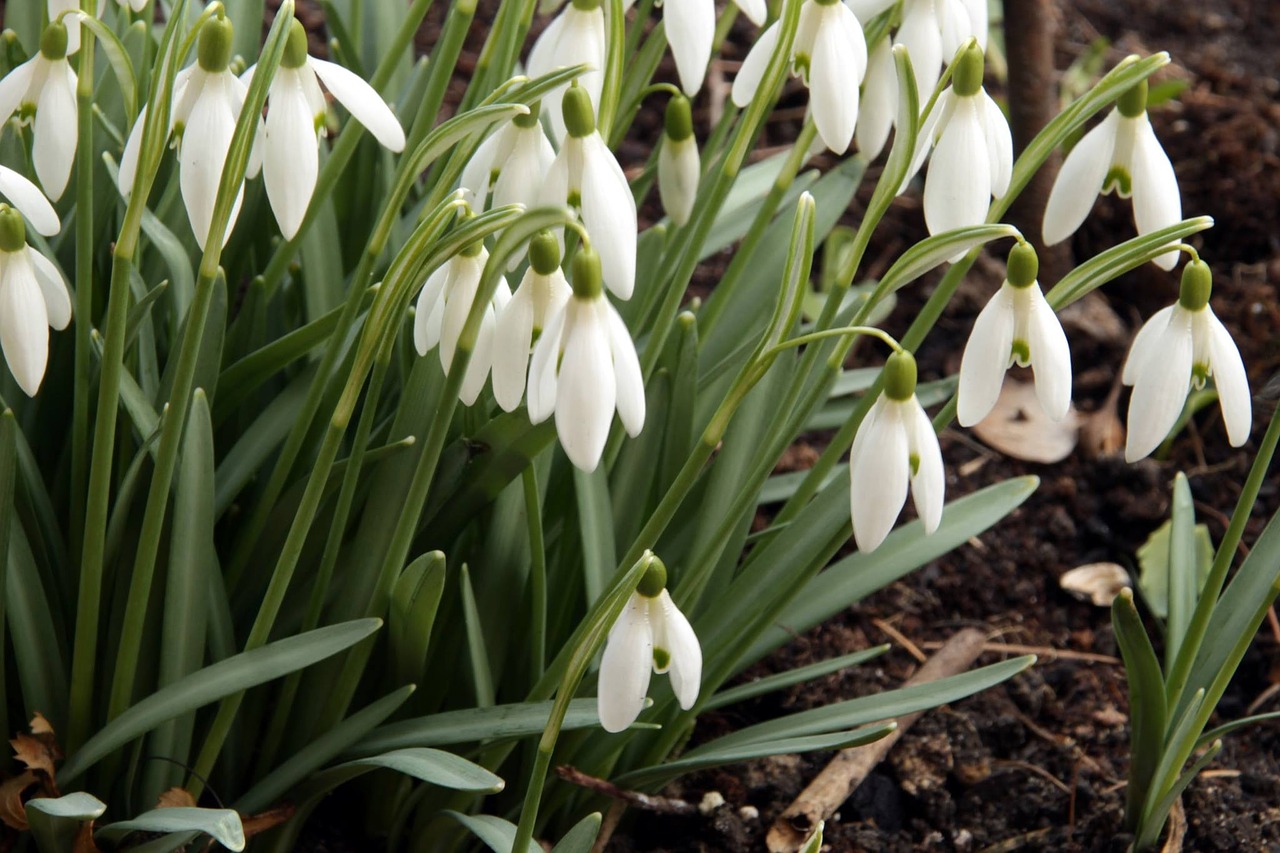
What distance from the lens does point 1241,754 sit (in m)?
1.77

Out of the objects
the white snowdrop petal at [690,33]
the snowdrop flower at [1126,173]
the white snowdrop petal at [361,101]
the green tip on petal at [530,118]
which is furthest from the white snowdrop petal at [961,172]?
the white snowdrop petal at [361,101]

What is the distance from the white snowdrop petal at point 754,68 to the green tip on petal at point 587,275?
0.37m

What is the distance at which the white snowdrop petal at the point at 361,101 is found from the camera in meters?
1.06

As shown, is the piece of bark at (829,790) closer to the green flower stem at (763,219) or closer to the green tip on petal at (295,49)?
the green flower stem at (763,219)

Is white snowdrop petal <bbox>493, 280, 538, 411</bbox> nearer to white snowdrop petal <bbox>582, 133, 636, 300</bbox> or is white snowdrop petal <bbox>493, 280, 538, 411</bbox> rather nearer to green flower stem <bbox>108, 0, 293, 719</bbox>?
white snowdrop petal <bbox>582, 133, 636, 300</bbox>

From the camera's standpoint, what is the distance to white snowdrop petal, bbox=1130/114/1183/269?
1.14 meters

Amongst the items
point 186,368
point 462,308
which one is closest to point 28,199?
point 186,368

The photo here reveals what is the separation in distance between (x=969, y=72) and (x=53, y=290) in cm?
75

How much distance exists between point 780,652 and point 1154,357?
3.01 feet

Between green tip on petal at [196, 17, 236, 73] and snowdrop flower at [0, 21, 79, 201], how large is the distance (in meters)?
0.16

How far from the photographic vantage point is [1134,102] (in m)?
1.13

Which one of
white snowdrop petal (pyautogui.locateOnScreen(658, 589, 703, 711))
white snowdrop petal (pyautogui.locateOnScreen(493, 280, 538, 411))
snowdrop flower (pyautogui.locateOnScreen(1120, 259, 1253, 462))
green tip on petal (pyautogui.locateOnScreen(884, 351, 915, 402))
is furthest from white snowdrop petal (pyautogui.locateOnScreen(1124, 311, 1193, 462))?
white snowdrop petal (pyautogui.locateOnScreen(493, 280, 538, 411))

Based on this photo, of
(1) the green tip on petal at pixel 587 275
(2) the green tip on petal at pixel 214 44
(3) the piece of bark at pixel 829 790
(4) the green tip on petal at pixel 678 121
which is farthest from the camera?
(3) the piece of bark at pixel 829 790

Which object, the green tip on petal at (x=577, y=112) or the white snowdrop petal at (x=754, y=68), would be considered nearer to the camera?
the green tip on petal at (x=577, y=112)
